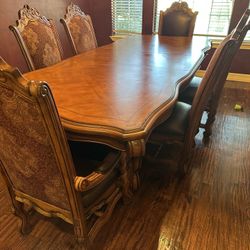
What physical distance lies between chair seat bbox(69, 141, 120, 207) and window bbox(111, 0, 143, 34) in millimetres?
3248

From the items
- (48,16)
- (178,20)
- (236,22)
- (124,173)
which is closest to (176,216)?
(124,173)

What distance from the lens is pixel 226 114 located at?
2766 mm

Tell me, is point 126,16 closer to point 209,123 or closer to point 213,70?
point 209,123

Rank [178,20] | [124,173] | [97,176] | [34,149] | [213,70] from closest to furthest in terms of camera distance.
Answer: [34,149] < [97,176] < [124,173] < [213,70] < [178,20]

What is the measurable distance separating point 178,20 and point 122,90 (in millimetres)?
2037

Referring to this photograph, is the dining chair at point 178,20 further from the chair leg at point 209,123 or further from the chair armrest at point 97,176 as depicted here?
the chair armrest at point 97,176

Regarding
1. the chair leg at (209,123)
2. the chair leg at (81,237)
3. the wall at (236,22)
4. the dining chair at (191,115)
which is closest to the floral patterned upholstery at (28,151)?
the chair leg at (81,237)

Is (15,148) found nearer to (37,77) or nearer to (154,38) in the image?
(37,77)

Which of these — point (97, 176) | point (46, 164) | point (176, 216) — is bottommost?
point (176, 216)

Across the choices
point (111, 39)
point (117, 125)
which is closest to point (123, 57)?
point (117, 125)

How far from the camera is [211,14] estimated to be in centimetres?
362

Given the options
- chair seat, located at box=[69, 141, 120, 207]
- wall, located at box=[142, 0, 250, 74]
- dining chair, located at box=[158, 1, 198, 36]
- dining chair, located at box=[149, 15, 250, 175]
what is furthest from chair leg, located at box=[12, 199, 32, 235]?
wall, located at box=[142, 0, 250, 74]

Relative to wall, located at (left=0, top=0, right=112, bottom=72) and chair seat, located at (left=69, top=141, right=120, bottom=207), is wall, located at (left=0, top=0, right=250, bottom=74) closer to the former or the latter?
wall, located at (left=0, top=0, right=112, bottom=72)

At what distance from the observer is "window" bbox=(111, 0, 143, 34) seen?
12.9ft
